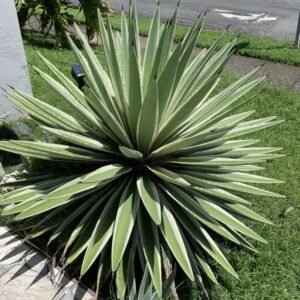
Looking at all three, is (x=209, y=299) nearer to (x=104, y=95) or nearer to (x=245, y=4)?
(x=104, y=95)

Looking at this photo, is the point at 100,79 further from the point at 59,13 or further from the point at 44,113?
the point at 59,13

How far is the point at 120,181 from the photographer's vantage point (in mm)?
2762

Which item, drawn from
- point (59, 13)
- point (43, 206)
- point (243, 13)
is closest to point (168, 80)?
point (43, 206)

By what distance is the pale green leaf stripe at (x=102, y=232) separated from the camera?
7.70ft

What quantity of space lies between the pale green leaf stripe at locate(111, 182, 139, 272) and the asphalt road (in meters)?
7.34

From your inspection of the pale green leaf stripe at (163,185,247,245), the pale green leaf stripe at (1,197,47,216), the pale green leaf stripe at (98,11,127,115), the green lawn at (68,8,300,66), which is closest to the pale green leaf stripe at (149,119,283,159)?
the pale green leaf stripe at (163,185,247,245)

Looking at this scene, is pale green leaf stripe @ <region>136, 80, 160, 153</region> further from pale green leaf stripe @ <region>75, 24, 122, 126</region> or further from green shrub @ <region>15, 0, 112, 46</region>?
green shrub @ <region>15, 0, 112, 46</region>

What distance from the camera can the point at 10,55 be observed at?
163 inches

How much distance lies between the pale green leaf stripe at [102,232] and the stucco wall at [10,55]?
1904mm

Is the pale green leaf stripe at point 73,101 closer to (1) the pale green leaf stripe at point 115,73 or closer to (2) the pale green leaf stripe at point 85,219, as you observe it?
(1) the pale green leaf stripe at point 115,73

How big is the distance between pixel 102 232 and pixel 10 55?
7.67ft

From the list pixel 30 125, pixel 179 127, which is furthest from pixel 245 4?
pixel 179 127

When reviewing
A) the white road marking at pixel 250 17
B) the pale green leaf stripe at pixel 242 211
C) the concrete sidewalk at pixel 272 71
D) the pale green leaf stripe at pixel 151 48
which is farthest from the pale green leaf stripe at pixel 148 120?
the white road marking at pixel 250 17

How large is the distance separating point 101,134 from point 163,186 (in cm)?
54
